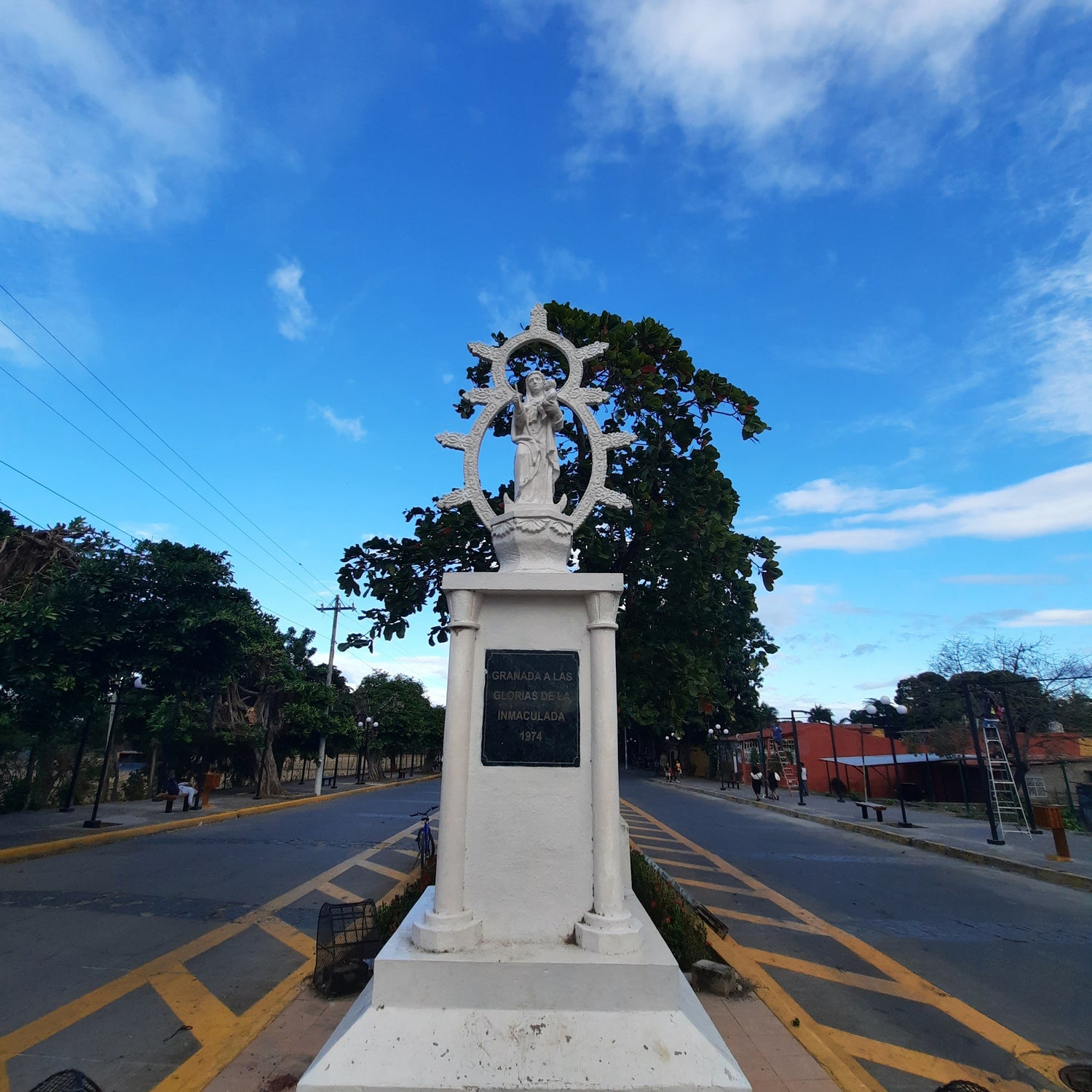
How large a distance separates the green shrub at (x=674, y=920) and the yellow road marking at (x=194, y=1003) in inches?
125

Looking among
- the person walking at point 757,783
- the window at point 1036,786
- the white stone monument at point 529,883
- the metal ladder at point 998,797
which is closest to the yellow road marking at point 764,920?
the white stone monument at point 529,883

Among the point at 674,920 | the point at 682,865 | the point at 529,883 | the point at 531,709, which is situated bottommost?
the point at 682,865

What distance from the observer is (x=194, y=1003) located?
4820mm

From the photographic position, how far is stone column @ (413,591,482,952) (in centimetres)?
328

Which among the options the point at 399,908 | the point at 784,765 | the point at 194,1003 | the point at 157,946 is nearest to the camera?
the point at 194,1003

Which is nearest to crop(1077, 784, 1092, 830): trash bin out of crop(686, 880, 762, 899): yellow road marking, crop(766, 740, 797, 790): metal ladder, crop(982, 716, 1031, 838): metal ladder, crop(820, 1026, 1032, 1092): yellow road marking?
crop(982, 716, 1031, 838): metal ladder

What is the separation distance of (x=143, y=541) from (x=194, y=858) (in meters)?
7.95

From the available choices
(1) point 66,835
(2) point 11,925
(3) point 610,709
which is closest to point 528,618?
(3) point 610,709

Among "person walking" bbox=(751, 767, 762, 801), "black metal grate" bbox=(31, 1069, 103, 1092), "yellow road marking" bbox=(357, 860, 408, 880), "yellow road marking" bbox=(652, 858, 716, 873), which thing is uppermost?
"person walking" bbox=(751, 767, 762, 801)

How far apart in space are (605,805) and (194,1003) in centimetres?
380

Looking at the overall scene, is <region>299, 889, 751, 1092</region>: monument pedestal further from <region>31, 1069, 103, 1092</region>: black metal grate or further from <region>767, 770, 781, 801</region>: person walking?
<region>767, 770, 781, 801</region>: person walking

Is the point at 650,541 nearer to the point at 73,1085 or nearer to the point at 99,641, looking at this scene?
the point at 73,1085

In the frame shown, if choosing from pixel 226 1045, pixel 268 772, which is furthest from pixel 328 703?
pixel 226 1045

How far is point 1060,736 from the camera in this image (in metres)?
19.4
